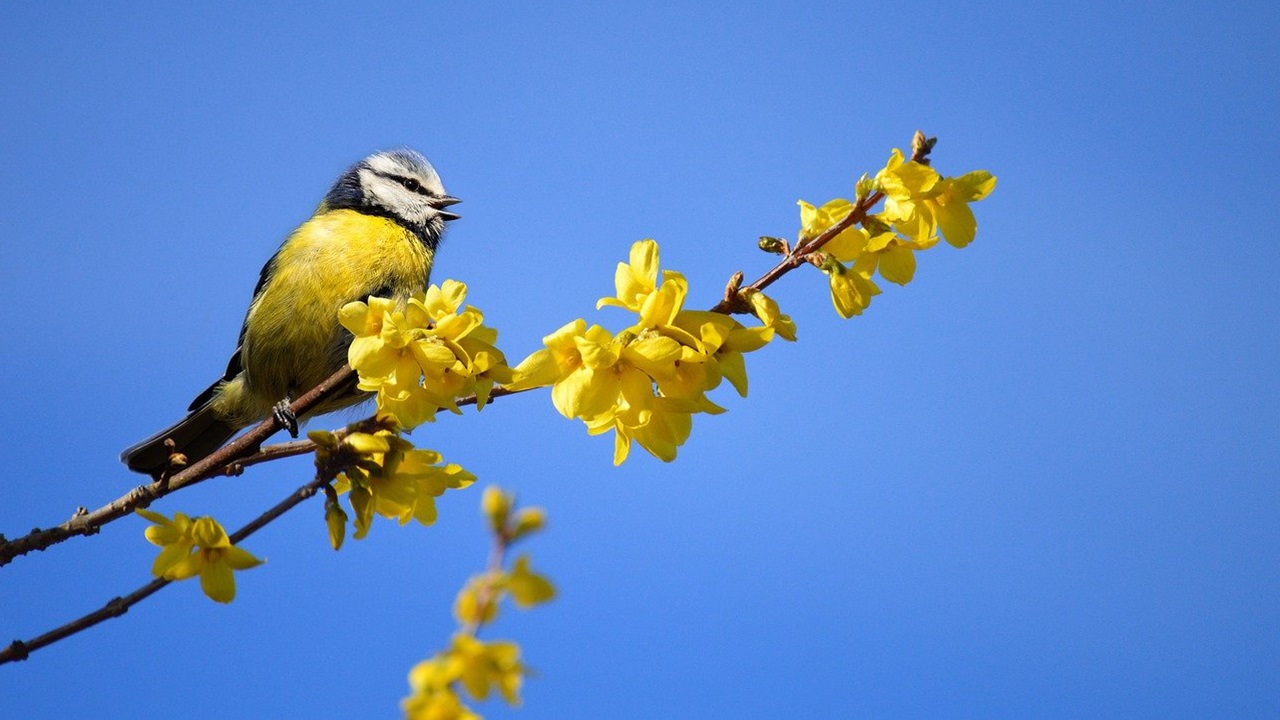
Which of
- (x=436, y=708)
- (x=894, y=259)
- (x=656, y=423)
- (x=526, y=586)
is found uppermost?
(x=894, y=259)

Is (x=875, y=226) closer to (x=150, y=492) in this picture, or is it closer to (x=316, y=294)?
(x=150, y=492)

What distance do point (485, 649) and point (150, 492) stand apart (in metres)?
1.38

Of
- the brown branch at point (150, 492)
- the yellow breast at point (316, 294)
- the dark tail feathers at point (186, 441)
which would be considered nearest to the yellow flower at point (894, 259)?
the brown branch at point (150, 492)

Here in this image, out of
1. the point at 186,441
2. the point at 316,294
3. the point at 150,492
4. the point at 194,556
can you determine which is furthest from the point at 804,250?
the point at 186,441

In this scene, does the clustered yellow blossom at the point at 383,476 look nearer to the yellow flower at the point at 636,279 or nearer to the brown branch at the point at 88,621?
the brown branch at the point at 88,621

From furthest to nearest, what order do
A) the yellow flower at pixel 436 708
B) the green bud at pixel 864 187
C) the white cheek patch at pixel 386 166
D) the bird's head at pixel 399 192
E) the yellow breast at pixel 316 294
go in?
the white cheek patch at pixel 386 166, the bird's head at pixel 399 192, the yellow breast at pixel 316 294, the green bud at pixel 864 187, the yellow flower at pixel 436 708

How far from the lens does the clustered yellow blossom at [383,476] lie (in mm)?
1833

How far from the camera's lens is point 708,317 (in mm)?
1751

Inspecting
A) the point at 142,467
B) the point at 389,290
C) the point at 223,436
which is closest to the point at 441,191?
the point at 389,290

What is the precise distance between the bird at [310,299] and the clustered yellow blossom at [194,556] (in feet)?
5.80

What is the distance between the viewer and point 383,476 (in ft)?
6.06

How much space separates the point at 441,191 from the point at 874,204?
11.3 ft

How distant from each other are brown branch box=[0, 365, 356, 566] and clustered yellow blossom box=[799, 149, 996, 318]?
1.00 metres

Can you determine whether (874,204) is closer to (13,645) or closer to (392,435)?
(392,435)
